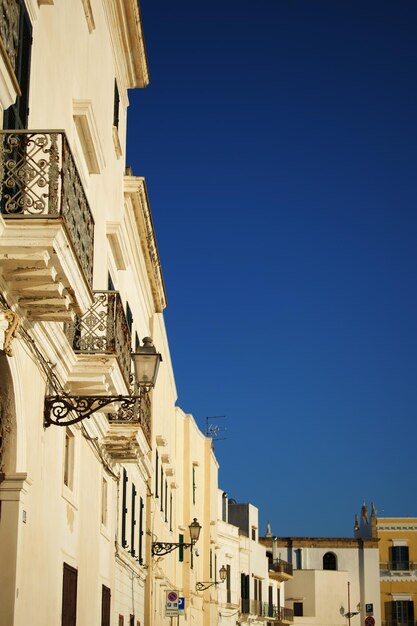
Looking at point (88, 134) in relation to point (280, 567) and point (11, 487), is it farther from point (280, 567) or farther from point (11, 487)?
point (280, 567)

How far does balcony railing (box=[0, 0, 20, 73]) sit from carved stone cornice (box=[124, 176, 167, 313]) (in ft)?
42.6

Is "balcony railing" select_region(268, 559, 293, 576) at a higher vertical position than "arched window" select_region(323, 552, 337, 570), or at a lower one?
lower

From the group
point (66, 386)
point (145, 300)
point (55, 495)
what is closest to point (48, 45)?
point (66, 386)

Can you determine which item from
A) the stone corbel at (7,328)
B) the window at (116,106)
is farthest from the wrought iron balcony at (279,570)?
the stone corbel at (7,328)

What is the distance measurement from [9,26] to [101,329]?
20.2 feet

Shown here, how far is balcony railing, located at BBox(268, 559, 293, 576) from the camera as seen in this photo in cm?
7388

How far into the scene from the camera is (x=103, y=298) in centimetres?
1521

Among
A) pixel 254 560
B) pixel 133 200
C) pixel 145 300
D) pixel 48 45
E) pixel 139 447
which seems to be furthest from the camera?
pixel 254 560

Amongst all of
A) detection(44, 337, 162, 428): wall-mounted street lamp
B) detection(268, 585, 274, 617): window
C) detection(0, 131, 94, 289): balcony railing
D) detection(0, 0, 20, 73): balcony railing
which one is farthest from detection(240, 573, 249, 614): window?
detection(0, 0, 20, 73): balcony railing

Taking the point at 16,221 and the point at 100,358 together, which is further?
the point at 100,358

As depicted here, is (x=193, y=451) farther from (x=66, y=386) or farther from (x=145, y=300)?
(x=66, y=386)

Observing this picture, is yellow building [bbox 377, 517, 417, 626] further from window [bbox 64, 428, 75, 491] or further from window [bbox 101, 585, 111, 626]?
window [bbox 64, 428, 75, 491]

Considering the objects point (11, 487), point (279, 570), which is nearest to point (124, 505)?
point (11, 487)

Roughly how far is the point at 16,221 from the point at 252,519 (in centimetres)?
6064
